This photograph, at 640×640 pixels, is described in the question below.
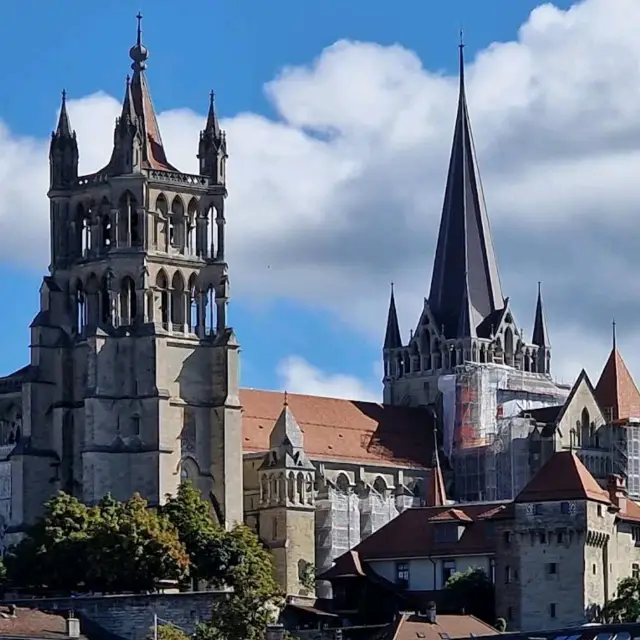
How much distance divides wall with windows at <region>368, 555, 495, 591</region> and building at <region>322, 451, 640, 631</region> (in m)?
0.04

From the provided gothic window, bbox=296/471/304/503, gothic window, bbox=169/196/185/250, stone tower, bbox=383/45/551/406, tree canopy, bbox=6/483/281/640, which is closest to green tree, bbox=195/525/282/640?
tree canopy, bbox=6/483/281/640

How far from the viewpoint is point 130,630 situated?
111 meters

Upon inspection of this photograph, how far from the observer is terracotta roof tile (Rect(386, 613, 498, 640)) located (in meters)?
112

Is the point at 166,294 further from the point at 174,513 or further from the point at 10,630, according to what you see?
the point at 10,630

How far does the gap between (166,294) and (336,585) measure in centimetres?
1598

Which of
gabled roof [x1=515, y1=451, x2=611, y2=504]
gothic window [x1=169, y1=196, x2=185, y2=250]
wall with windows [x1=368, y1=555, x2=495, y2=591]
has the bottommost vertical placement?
wall with windows [x1=368, y1=555, x2=495, y2=591]

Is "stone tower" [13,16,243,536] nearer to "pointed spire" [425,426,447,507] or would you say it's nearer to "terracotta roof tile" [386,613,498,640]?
"pointed spire" [425,426,447,507]

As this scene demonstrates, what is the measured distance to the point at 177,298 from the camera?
140625 millimetres

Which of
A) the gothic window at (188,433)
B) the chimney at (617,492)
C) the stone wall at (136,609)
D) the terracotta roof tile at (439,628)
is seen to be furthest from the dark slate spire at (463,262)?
the stone wall at (136,609)

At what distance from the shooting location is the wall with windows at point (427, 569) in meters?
131

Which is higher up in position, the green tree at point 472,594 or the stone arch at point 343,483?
the stone arch at point 343,483

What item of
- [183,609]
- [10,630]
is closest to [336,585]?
[183,609]

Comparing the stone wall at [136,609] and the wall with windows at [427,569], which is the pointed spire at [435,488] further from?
the stone wall at [136,609]

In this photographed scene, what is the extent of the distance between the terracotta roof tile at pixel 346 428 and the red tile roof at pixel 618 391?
30.7ft
